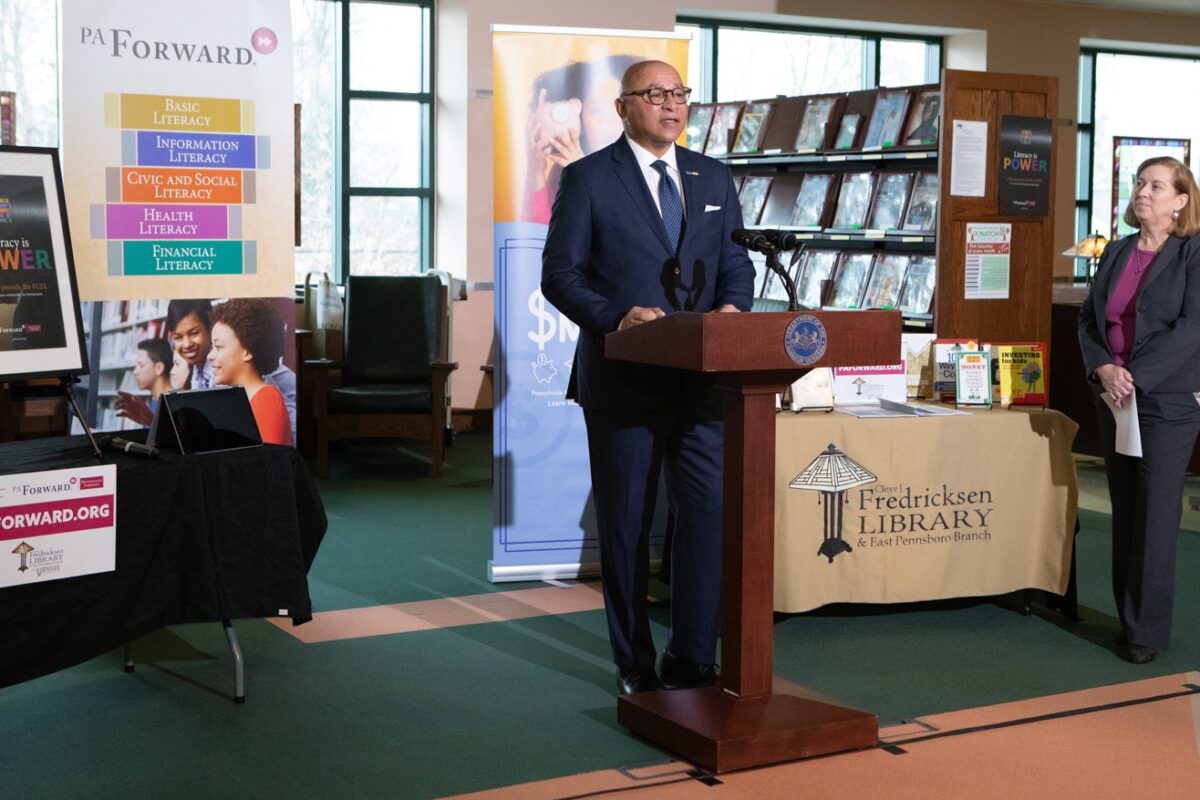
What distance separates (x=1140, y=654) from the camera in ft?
13.4

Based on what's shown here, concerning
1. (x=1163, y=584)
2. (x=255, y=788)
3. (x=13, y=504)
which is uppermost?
(x=13, y=504)

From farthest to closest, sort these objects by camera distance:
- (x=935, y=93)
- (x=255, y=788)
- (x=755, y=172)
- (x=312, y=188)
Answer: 1. (x=312, y=188)
2. (x=755, y=172)
3. (x=935, y=93)
4. (x=255, y=788)

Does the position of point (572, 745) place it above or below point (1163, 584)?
below

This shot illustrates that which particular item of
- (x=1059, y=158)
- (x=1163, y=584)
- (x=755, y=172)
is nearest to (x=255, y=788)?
(x=1163, y=584)

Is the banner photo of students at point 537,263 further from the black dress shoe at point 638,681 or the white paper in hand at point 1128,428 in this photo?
the white paper in hand at point 1128,428

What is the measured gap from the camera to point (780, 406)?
14.7 feet

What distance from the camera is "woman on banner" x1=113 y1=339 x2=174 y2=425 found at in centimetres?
434

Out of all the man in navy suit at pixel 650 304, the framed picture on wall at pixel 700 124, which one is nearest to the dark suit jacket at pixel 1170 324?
the man in navy suit at pixel 650 304

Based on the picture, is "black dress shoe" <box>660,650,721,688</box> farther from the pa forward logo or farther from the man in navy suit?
the pa forward logo

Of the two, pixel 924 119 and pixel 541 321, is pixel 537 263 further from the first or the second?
pixel 924 119

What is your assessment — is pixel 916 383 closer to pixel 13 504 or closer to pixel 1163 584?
pixel 1163 584

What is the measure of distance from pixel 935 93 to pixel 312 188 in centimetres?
477

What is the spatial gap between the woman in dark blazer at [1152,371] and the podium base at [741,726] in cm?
121

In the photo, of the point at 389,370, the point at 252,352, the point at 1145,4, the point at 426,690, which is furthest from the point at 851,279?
the point at 1145,4
